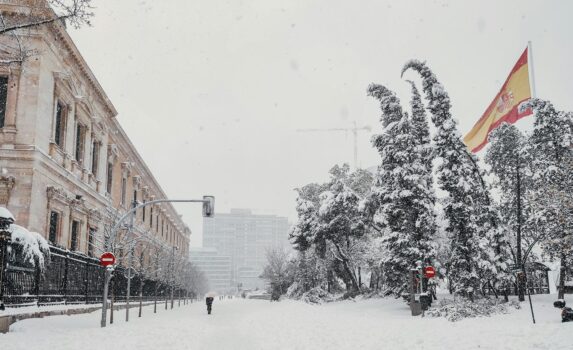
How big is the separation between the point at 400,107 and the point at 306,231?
2007 centimetres

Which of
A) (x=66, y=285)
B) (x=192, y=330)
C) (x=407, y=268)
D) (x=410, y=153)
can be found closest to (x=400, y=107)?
(x=410, y=153)

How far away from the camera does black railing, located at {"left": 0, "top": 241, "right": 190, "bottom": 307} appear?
15789 millimetres

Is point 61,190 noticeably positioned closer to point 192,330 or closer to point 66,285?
point 66,285

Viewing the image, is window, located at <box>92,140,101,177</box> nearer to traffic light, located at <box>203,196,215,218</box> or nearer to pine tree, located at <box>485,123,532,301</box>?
traffic light, located at <box>203,196,215,218</box>

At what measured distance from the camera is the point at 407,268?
28266mm

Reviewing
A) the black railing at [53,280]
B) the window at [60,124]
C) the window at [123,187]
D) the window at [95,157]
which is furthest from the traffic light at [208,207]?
the window at [123,187]

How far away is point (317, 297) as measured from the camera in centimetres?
4722

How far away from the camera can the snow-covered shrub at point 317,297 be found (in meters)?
46.8

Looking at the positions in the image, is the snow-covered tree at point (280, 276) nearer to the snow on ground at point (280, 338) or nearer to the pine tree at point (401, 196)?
the pine tree at point (401, 196)

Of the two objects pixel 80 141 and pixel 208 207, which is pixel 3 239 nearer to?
pixel 208 207

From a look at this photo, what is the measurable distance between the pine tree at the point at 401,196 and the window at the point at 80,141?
1706 centimetres

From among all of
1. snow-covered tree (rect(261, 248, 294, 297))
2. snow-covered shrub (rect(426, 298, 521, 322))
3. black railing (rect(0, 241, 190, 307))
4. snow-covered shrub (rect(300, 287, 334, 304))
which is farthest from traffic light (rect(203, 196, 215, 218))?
snow-covered tree (rect(261, 248, 294, 297))

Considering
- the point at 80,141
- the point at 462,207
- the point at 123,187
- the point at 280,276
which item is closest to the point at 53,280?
the point at 80,141

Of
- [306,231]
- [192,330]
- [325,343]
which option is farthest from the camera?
[306,231]
